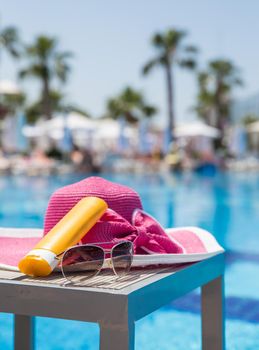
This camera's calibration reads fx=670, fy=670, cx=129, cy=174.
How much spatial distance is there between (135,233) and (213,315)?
516 millimetres

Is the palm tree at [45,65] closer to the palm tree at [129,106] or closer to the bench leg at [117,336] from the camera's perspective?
the palm tree at [129,106]

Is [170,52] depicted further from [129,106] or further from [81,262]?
[81,262]

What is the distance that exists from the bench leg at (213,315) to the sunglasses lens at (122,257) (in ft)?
2.00

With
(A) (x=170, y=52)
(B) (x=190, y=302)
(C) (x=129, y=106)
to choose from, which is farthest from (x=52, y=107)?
(B) (x=190, y=302)

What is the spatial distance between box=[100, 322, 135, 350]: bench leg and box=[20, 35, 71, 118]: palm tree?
41552 mm

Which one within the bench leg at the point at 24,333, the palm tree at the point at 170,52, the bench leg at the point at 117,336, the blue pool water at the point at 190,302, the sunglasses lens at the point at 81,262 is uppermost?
the palm tree at the point at 170,52

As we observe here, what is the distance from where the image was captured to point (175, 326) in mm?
3889

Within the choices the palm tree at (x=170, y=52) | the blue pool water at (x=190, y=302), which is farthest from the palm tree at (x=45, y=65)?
the blue pool water at (x=190, y=302)

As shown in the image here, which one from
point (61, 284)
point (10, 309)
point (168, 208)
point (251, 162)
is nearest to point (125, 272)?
point (61, 284)

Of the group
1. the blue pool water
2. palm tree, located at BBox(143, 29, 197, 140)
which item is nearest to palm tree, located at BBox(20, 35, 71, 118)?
palm tree, located at BBox(143, 29, 197, 140)

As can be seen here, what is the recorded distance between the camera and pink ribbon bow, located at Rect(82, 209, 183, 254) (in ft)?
6.51

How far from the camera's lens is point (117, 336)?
1609 mm

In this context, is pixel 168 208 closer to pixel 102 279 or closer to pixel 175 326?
pixel 175 326

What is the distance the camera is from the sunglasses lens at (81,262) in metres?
1.74
